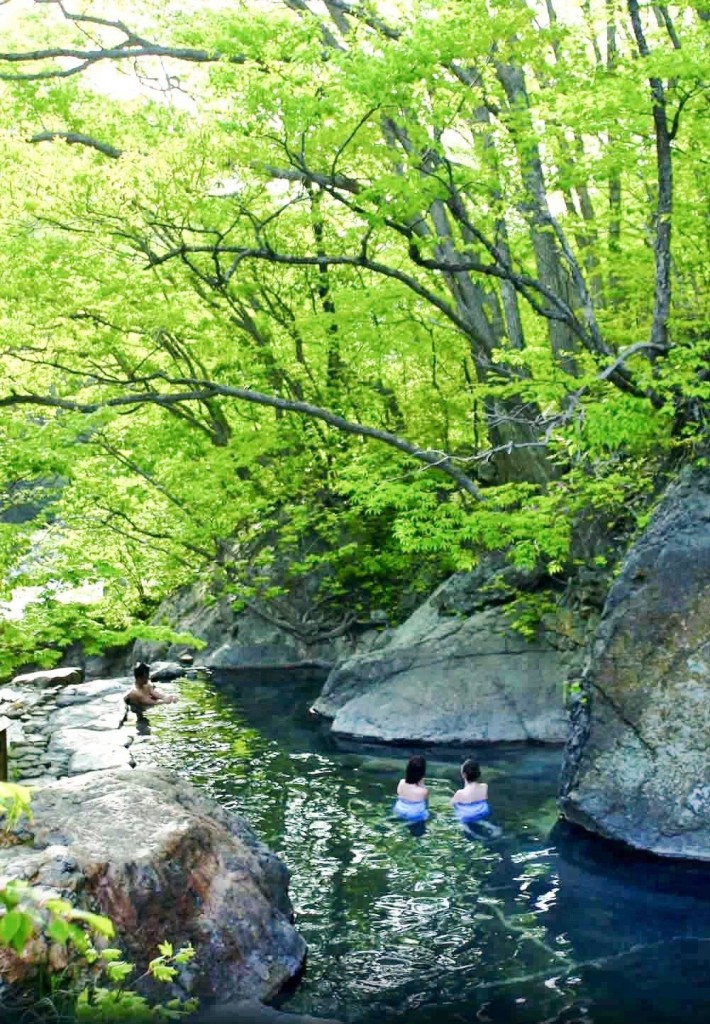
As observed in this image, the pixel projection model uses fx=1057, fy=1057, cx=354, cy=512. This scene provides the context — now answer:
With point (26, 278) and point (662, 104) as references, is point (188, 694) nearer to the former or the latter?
point (26, 278)

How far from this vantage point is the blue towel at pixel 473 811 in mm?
12258

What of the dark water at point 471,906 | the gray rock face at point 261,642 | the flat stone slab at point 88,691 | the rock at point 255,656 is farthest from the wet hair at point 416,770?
the rock at point 255,656

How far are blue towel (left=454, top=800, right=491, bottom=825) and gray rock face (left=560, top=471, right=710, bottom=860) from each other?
1003 millimetres

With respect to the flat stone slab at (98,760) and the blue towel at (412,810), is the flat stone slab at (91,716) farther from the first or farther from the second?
the blue towel at (412,810)

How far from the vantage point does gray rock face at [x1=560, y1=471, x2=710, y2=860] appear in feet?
35.3

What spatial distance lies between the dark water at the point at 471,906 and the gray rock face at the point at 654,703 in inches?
15.7

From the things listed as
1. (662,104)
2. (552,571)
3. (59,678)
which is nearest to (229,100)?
(662,104)

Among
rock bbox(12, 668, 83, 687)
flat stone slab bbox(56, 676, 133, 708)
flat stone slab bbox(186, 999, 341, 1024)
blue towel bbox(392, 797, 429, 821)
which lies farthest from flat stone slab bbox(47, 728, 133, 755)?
flat stone slab bbox(186, 999, 341, 1024)

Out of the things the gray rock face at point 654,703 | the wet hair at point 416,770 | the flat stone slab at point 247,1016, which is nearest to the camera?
the flat stone slab at point 247,1016

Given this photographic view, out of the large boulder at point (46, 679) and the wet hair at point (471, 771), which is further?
the large boulder at point (46, 679)

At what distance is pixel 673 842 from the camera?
34.7ft

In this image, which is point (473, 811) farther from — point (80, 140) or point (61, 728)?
point (80, 140)

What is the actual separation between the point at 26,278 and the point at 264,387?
199 inches

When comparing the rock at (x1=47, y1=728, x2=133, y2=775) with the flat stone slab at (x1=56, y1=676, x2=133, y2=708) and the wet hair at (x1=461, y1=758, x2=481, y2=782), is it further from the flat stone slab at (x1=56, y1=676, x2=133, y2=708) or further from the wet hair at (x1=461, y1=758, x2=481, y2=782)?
the wet hair at (x1=461, y1=758, x2=481, y2=782)
